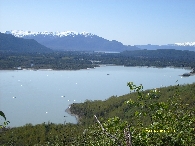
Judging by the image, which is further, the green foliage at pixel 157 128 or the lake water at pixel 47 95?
the lake water at pixel 47 95

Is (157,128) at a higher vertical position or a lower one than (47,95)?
higher

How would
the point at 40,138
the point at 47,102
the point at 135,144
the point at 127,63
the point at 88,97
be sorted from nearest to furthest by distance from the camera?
the point at 135,144
the point at 40,138
the point at 47,102
the point at 88,97
the point at 127,63

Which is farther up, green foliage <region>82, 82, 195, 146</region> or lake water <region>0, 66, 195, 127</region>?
green foliage <region>82, 82, 195, 146</region>

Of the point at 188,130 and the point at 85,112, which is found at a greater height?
the point at 188,130

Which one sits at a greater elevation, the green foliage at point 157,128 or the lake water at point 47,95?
the green foliage at point 157,128

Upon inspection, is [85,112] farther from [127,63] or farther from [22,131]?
[127,63]

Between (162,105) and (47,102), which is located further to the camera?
(47,102)

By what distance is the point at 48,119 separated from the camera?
5403cm

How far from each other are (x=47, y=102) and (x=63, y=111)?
Result: 20.4ft

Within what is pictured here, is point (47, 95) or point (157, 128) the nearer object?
point (157, 128)

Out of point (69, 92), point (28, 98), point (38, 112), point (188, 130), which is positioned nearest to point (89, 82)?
point (69, 92)

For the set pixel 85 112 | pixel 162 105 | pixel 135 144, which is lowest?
pixel 85 112

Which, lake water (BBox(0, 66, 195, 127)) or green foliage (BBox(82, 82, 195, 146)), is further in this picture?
lake water (BBox(0, 66, 195, 127))

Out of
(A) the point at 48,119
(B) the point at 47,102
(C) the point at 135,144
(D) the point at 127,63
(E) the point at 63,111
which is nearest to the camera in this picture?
(C) the point at 135,144
